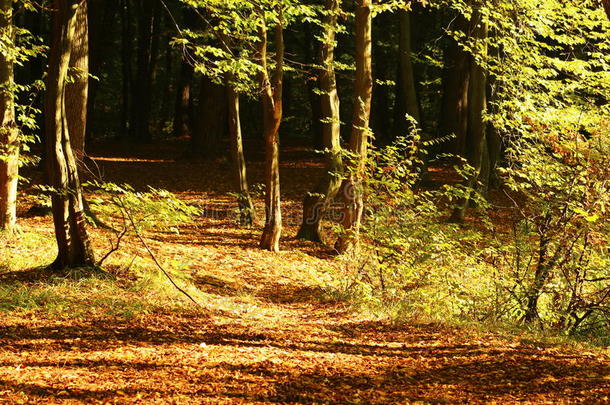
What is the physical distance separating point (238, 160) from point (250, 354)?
323 inches

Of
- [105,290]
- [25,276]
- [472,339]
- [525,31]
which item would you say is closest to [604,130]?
[472,339]

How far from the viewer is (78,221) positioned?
23.0 ft

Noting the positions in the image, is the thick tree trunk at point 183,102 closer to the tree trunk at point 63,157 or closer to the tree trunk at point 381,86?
the tree trunk at point 381,86

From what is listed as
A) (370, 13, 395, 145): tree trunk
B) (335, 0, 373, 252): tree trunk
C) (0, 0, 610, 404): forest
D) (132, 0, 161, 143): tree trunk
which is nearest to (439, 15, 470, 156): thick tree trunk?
(370, 13, 395, 145): tree trunk

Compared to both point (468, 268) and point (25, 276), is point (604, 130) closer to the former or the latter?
point (468, 268)

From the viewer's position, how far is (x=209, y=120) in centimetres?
1984

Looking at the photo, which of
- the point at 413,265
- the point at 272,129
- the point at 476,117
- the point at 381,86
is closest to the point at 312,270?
the point at 272,129

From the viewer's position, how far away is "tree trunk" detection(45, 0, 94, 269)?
21.4 feet

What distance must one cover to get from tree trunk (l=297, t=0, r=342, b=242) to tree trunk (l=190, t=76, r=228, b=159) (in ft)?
20.8

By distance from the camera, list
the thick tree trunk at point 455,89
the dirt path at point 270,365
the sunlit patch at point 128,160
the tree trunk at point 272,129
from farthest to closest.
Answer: the sunlit patch at point 128,160
the thick tree trunk at point 455,89
the tree trunk at point 272,129
the dirt path at point 270,365

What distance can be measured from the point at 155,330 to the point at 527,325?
4.33 meters

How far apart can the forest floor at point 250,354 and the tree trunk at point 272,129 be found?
2680 millimetres

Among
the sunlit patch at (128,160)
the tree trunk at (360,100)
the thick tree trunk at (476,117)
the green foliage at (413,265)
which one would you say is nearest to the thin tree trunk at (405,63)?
the thick tree trunk at (476,117)

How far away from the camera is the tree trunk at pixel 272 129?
36.0 ft
